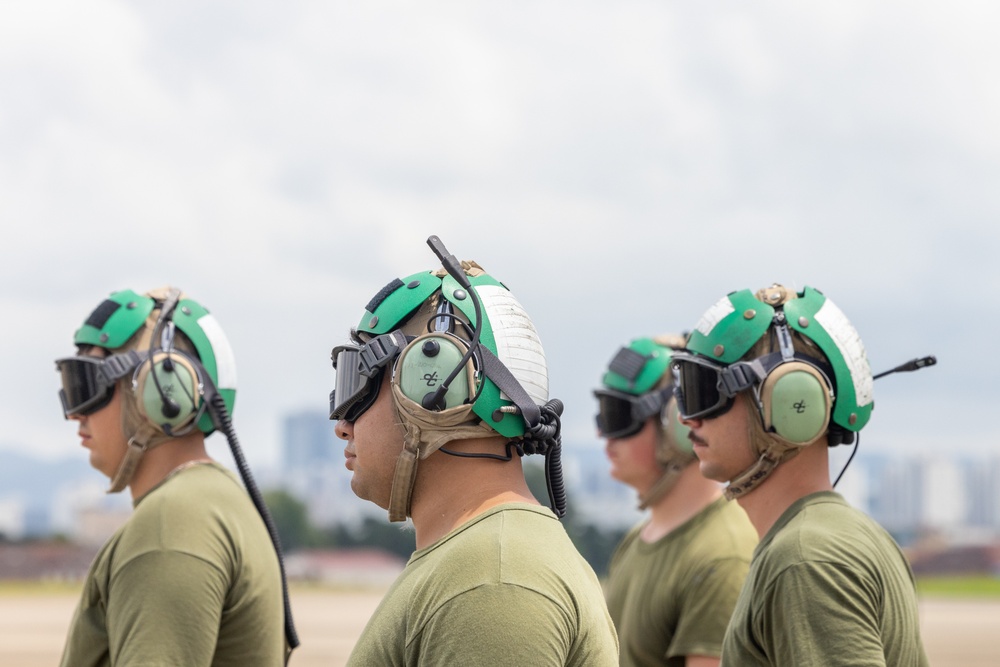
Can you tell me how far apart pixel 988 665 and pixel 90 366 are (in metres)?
28.5

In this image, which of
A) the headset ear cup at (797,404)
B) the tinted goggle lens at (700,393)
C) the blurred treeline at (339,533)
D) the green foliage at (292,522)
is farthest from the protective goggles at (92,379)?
the green foliage at (292,522)

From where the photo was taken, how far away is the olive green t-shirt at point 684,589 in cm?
717

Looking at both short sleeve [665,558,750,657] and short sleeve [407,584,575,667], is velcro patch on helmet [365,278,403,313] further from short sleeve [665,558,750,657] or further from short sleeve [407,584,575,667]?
short sleeve [665,558,750,657]

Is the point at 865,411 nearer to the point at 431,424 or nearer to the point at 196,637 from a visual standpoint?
the point at 431,424

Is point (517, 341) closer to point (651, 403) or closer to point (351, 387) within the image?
point (351, 387)

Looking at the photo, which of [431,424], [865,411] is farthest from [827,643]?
[431,424]

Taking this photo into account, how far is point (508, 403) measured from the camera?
412 centimetres

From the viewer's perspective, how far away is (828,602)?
481 cm

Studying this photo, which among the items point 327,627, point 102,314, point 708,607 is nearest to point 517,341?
point 102,314

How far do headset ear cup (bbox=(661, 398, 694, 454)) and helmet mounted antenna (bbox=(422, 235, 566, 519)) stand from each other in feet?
13.5

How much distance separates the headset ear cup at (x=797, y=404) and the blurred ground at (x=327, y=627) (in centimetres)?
2301

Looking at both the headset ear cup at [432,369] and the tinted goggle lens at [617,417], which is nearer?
the headset ear cup at [432,369]

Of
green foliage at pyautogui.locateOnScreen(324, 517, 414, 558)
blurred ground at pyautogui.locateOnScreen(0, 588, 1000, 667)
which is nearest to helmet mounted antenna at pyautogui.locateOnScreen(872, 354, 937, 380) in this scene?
blurred ground at pyautogui.locateOnScreen(0, 588, 1000, 667)

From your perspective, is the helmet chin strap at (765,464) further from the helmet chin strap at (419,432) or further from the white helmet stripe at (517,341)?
the helmet chin strap at (419,432)
